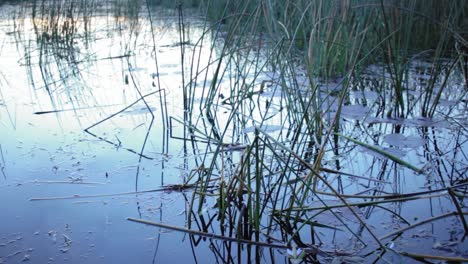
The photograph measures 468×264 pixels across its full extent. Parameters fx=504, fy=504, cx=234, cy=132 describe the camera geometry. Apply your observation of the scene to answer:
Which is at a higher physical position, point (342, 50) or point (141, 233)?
point (342, 50)

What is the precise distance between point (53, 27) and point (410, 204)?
11.5 feet

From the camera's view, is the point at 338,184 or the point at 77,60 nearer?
the point at 338,184

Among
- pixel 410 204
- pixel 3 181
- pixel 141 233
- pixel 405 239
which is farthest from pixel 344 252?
pixel 3 181

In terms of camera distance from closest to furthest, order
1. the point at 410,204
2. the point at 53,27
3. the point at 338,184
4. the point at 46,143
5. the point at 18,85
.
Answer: the point at 410,204 < the point at 338,184 < the point at 46,143 < the point at 18,85 < the point at 53,27

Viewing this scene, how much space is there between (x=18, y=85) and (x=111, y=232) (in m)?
2.11

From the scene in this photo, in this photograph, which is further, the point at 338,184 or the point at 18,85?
the point at 18,85

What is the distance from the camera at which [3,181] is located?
1.63 meters

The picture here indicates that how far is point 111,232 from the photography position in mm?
1292

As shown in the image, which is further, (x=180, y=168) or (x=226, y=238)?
(x=180, y=168)

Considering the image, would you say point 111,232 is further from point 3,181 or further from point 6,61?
point 6,61

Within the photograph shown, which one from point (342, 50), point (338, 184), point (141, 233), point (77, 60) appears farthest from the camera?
point (77, 60)

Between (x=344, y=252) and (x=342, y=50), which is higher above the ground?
(x=342, y=50)

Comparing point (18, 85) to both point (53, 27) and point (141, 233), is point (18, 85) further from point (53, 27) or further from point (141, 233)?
point (141, 233)

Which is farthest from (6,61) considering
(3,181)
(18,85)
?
(3,181)
